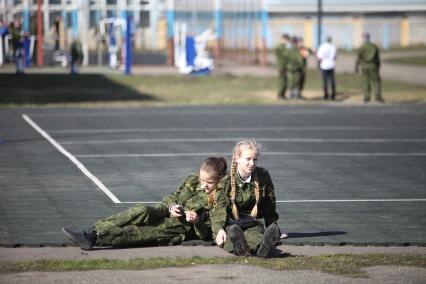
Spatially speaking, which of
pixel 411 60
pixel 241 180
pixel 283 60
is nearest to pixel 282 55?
pixel 283 60

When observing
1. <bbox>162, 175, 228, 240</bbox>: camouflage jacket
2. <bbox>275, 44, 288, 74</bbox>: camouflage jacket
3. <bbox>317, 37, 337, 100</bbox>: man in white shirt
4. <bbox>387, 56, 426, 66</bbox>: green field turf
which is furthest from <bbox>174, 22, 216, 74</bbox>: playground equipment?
<bbox>162, 175, 228, 240</bbox>: camouflage jacket

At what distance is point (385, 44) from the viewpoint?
83.8 metres

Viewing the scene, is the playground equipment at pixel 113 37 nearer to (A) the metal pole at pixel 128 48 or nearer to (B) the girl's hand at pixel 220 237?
(A) the metal pole at pixel 128 48

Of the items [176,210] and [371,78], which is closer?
[176,210]

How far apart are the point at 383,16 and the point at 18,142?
211 feet

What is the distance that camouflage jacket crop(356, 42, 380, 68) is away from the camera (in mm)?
37031

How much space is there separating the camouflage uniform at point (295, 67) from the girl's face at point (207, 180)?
26268 mm

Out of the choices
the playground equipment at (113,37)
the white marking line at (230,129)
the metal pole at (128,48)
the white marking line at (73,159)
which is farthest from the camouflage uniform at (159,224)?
the playground equipment at (113,37)

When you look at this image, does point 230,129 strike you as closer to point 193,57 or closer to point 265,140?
point 265,140

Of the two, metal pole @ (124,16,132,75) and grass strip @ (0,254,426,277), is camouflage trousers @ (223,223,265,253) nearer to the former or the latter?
grass strip @ (0,254,426,277)

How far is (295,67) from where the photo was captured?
37906 millimetres

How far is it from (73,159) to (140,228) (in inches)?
351

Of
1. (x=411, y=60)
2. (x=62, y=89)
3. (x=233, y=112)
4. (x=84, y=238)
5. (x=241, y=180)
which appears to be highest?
(x=241, y=180)

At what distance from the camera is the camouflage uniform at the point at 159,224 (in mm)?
11773
